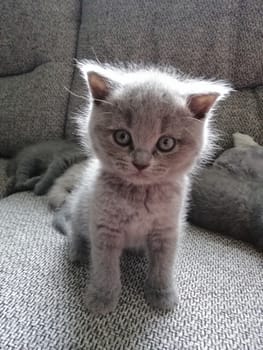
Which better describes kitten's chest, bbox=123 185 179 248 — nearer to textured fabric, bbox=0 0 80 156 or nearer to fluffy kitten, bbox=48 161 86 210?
fluffy kitten, bbox=48 161 86 210

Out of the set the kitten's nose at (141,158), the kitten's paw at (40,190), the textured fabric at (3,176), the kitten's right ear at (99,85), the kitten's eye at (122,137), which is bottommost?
the textured fabric at (3,176)

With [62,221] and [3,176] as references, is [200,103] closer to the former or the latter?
[62,221]

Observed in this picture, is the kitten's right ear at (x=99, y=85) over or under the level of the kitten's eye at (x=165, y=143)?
over

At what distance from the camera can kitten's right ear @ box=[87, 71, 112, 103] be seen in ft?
2.44

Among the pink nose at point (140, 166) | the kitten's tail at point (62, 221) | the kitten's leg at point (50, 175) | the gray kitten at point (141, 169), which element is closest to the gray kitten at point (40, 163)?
the kitten's leg at point (50, 175)

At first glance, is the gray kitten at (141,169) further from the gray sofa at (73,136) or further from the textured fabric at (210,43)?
the textured fabric at (210,43)

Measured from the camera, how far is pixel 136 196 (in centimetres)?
77

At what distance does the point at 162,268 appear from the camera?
0.80 metres

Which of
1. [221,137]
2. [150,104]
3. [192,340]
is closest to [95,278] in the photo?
[192,340]

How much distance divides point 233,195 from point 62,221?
54 cm

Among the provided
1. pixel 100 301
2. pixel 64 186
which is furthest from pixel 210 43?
pixel 100 301

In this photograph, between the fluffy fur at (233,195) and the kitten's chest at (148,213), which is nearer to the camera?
the kitten's chest at (148,213)

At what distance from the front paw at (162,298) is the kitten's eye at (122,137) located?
12.5 inches

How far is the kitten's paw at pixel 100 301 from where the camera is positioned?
0.74 meters
